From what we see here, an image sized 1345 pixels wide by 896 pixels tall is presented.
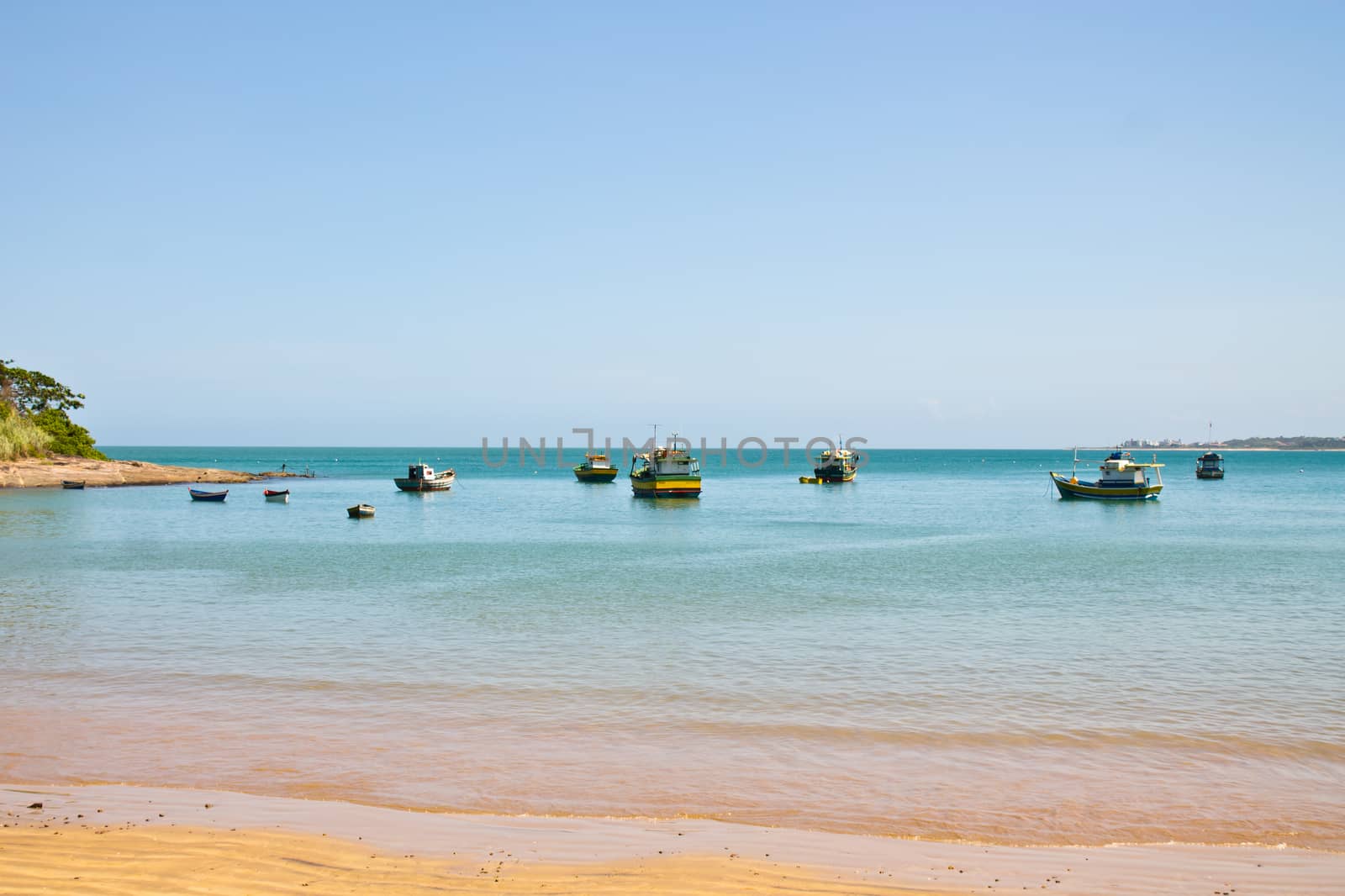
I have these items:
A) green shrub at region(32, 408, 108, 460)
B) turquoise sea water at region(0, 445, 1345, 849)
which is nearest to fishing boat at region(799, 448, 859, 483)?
turquoise sea water at region(0, 445, 1345, 849)

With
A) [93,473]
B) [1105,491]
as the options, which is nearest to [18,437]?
[93,473]

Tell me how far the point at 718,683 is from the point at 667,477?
2244 inches

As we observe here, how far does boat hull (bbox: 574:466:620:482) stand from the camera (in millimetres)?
101750

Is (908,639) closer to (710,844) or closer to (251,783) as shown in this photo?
(710,844)

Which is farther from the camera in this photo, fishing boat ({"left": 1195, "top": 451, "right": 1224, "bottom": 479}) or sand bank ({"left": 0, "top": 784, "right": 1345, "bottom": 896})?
fishing boat ({"left": 1195, "top": 451, "right": 1224, "bottom": 479})

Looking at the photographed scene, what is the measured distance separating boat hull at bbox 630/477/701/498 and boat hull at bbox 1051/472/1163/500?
26.4m

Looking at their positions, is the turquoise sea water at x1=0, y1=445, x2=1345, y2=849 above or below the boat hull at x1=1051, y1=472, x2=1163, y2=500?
below

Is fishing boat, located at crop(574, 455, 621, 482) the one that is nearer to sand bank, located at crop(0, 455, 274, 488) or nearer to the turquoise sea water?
Result: sand bank, located at crop(0, 455, 274, 488)

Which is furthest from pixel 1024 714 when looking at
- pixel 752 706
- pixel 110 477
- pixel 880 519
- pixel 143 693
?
pixel 110 477

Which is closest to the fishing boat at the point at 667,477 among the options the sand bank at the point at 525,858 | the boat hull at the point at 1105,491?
the boat hull at the point at 1105,491

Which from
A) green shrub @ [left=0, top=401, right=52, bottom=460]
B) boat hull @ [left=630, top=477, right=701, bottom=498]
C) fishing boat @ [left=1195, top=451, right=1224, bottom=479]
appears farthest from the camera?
fishing boat @ [left=1195, top=451, right=1224, bottom=479]

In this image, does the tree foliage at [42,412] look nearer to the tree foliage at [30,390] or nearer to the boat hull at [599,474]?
the tree foliage at [30,390]

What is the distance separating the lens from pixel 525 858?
8742 mm

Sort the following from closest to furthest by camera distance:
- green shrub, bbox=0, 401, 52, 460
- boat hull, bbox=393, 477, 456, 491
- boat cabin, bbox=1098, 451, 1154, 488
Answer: boat cabin, bbox=1098, 451, 1154, 488 → green shrub, bbox=0, 401, 52, 460 → boat hull, bbox=393, 477, 456, 491
